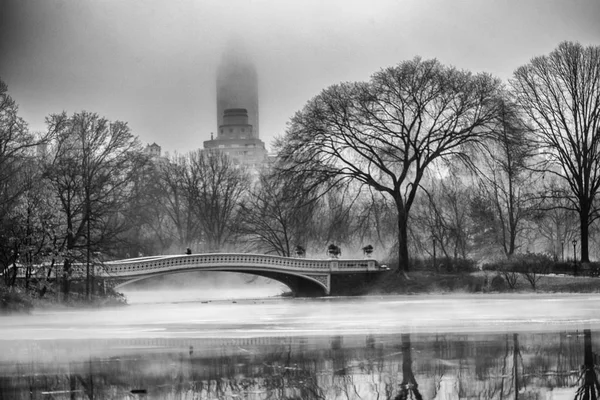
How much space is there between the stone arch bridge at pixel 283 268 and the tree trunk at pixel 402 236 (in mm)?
2038

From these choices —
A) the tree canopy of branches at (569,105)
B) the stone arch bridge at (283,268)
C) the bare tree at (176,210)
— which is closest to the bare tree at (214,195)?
the bare tree at (176,210)

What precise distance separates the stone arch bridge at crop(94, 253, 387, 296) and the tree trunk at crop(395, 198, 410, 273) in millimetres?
2038

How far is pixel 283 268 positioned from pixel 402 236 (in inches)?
223

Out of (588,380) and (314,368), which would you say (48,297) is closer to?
(314,368)

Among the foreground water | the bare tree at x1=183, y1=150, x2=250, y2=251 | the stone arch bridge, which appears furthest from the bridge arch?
the foreground water

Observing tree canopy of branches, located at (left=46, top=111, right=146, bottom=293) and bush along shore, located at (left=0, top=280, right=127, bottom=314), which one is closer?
bush along shore, located at (left=0, top=280, right=127, bottom=314)

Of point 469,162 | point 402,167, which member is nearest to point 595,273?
point 469,162

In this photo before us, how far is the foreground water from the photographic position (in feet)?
39.3

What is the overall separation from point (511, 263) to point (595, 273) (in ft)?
12.0

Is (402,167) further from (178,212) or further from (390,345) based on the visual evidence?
(390,345)

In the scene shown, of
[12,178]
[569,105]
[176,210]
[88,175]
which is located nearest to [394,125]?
[569,105]

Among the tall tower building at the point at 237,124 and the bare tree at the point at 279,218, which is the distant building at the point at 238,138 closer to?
the tall tower building at the point at 237,124

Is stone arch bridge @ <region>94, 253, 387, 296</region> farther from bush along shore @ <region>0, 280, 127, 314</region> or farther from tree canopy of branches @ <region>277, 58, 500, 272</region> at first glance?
bush along shore @ <region>0, 280, 127, 314</region>

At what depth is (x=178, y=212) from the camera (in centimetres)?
6656
